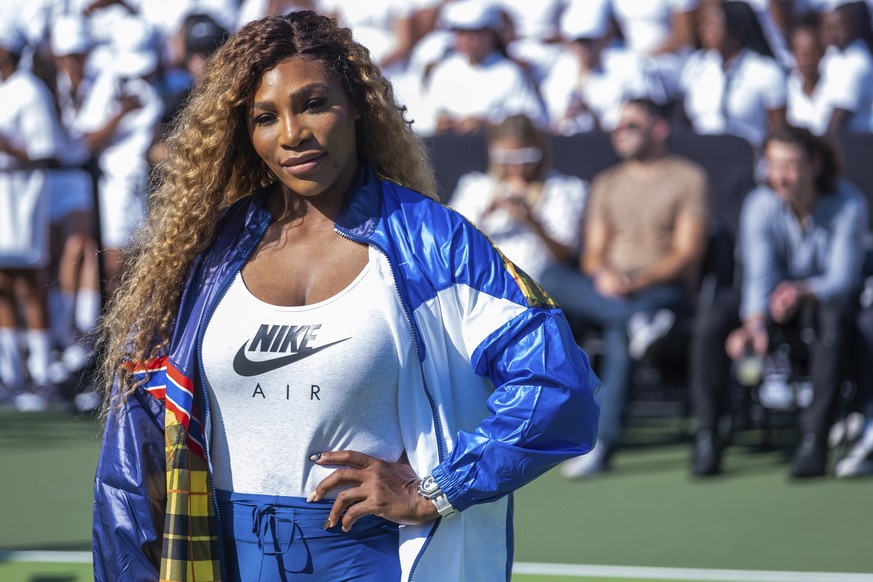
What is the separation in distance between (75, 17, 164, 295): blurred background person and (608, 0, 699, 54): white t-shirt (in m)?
3.34

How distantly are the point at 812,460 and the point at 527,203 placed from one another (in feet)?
7.26

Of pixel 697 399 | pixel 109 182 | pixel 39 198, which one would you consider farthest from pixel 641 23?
pixel 39 198

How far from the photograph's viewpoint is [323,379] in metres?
2.43

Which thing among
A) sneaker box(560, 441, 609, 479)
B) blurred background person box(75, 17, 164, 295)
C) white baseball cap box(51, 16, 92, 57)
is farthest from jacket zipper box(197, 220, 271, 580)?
white baseball cap box(51, 16, 92, 57)

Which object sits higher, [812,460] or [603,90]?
[603,90]

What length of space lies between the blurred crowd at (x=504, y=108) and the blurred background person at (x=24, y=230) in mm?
14

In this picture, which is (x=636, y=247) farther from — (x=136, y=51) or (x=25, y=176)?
(x=25, y=176)

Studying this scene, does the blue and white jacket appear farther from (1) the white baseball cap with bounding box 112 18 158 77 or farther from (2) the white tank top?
(1) the white baseball cap with bounding box 112 18 158 77

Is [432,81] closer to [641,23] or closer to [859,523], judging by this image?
[641,23]

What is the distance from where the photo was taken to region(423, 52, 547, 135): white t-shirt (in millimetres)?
9320

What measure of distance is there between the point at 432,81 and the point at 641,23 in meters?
1.56

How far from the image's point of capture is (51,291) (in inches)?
383

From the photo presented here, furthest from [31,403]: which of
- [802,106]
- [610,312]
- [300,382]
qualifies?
[300,382]

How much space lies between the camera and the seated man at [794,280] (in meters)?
7.11
